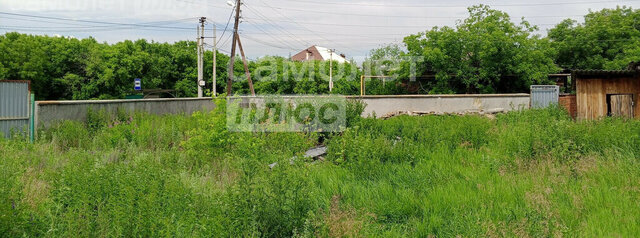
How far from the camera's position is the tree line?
28438 millimetres

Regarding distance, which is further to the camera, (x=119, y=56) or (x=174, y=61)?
(x=174, y=61)

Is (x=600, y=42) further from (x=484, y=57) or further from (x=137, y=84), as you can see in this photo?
(x=137, y=84)

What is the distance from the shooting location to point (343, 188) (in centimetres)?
680

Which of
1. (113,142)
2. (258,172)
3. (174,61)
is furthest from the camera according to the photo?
(174,61)

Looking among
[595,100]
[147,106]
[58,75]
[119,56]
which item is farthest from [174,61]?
[595,100]

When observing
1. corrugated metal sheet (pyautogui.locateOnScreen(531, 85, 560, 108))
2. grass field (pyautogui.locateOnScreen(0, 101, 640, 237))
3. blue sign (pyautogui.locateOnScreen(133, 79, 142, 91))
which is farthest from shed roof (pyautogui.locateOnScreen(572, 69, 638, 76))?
blue sign (pyautogui.locateOnScreen(133, 79, 142, 91))

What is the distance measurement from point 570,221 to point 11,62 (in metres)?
40.4

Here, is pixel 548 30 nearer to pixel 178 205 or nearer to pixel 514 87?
pixel 514 87

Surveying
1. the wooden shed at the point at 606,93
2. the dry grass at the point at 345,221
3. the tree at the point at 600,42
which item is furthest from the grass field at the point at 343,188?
the tree at the point at 600,42

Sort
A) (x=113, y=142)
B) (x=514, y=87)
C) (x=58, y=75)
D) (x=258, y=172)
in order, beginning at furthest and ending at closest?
(x=58, y=75) → (x=514, y=87) → (x=113, y=142) → (x=258, y=172)

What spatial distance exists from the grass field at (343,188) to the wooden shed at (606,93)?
22.3 ft

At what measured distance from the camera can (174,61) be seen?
4503cm

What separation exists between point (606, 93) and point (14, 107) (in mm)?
18595

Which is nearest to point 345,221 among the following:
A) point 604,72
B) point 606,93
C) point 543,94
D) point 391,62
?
point 604,72
